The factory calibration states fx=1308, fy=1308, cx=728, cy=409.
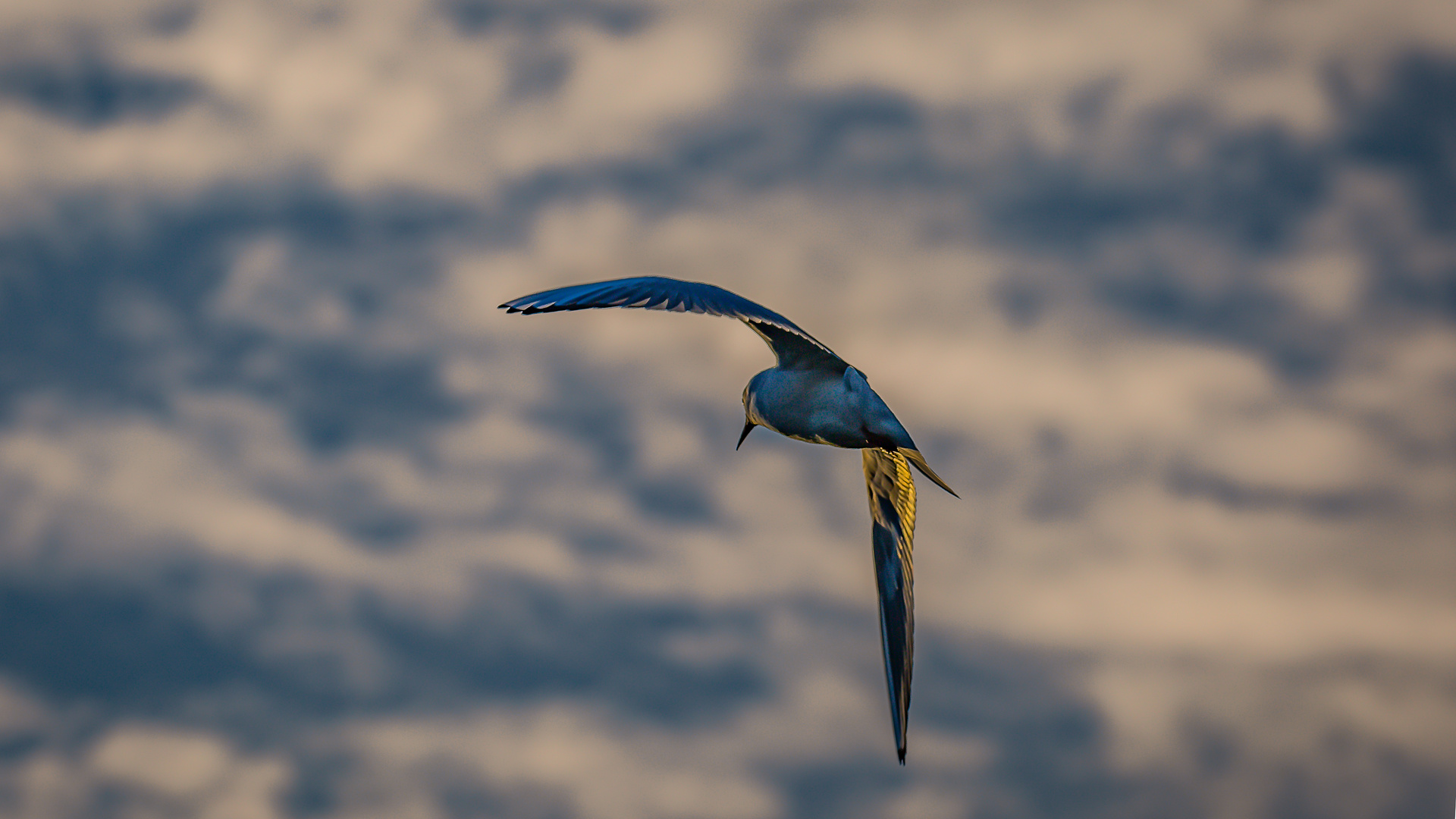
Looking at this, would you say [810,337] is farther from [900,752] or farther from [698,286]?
[900,752]

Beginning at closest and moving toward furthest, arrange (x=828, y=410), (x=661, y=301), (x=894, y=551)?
1. (x=661, y=301)
2. (x=828, y=410)
3. (x=894, y=551)

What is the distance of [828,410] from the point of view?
20.8 m

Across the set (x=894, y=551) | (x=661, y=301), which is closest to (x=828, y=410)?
(x=661, y=301)

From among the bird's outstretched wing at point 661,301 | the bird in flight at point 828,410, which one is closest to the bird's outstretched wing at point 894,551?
the bird in flight at point 828,410

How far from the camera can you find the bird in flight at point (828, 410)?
19.1 m

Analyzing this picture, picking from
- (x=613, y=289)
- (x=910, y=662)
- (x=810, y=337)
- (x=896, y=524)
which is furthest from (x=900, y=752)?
(x=613, y=289)

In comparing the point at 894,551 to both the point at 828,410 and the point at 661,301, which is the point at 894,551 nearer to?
the point at 828,410

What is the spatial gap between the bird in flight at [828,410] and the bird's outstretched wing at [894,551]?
16 mm

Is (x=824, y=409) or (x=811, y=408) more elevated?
(x=811, y=408)

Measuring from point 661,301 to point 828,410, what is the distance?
3456mm

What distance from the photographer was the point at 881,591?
85.7 feet

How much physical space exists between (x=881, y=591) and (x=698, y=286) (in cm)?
881

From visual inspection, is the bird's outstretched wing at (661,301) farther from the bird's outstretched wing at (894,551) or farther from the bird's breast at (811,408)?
the bird's outstretched wing at (894,551)

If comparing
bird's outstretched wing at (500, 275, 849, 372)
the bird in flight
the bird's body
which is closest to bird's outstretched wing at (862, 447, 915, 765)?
the bird in flight
